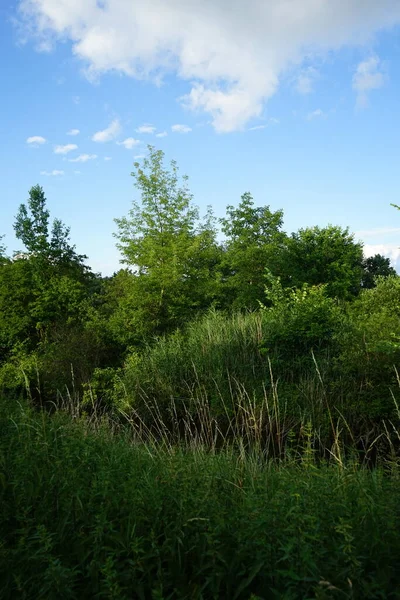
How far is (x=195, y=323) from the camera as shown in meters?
13.9

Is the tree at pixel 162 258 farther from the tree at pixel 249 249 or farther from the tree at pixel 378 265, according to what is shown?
the tree at pixel 378 265

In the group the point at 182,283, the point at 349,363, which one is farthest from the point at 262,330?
the point at 182,283

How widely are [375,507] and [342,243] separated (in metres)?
18.3

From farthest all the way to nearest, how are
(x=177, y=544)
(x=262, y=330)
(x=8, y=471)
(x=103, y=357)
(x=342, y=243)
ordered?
(x=342, y=243) → (x=103, y=357) → (x=262, y=330) → (x=8, y=471) → (x=177, y=544)

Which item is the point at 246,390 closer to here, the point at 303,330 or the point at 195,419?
the point at 195,419

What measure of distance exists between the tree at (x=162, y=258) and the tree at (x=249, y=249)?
Result: 331cm

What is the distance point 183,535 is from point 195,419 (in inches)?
286

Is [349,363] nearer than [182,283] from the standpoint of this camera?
Yes

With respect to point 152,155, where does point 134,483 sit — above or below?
below

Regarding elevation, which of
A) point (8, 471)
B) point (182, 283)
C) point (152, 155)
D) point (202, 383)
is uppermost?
point (152, 155)

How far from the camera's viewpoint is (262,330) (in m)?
11.2

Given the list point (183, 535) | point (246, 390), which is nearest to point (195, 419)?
point (246, 390)

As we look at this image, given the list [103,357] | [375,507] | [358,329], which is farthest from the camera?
[103,357]

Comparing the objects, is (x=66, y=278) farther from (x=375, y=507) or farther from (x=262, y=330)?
(x=375, y=507)
